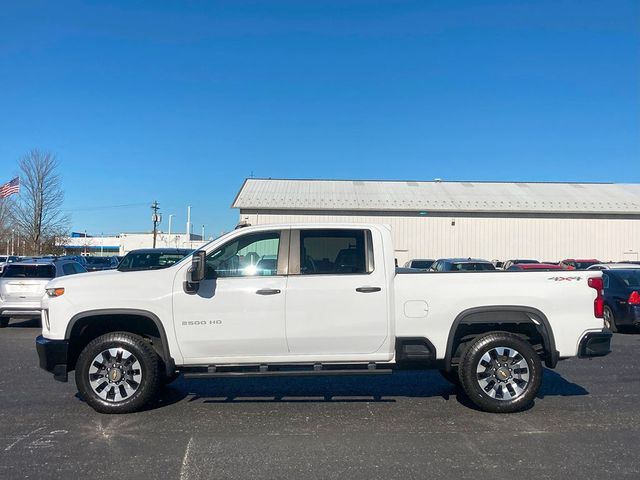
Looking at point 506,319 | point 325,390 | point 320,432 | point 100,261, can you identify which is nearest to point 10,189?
point 100,261

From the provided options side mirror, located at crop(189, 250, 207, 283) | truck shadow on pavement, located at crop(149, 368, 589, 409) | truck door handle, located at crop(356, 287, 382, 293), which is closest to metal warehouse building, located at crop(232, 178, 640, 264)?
truck shadow on pavement, located at crop(149, 368, 589, 409)

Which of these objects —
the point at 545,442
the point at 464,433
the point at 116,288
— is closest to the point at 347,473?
the point at 464,433

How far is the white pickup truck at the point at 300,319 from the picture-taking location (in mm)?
5828

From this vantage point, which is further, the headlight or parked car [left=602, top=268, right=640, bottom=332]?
parked car [left=602, top=268, right=640, bottom=332]

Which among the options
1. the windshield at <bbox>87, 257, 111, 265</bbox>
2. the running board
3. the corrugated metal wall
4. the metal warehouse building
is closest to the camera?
the running board

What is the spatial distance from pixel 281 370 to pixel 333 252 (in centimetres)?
140

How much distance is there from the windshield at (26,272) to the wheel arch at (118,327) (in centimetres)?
780

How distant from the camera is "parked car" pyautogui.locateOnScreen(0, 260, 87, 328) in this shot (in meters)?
12.6

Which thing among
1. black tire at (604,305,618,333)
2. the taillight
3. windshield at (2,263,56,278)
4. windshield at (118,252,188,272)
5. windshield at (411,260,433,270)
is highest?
windshield at (411,260,433,270)

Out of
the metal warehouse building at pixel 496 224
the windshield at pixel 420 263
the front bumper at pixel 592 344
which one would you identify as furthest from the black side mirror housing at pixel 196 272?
the metal warehouse building at pixel 496 224

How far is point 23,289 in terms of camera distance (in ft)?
41.7

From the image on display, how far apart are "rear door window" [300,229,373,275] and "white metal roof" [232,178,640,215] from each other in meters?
30.0

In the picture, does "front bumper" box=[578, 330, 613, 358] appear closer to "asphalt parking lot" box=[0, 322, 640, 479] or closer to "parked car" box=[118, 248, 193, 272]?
"asphalt parking lot" box=[0, 322, 640, 479]

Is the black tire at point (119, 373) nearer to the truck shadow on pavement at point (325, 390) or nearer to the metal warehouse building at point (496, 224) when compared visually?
the truck shadow on pavement at point (325, 390)
